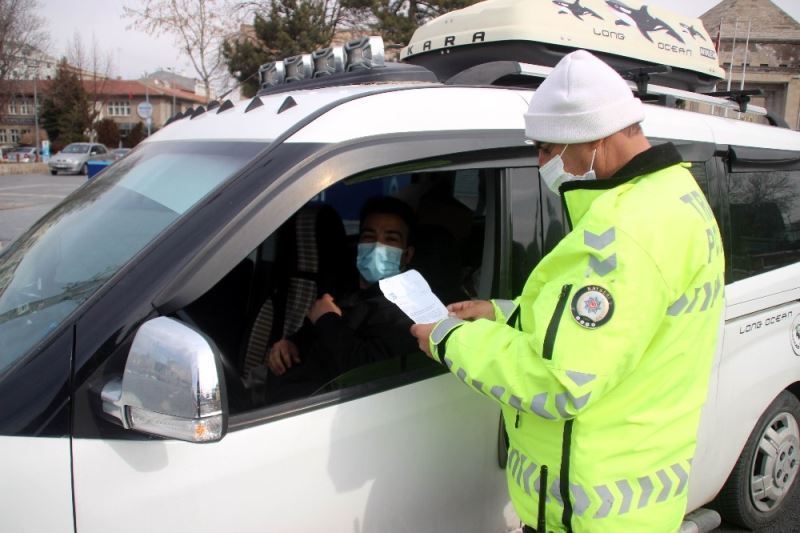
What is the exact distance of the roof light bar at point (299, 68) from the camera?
248cm

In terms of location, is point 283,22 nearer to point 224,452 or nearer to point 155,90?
point 224,452

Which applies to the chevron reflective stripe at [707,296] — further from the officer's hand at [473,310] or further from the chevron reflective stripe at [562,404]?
the officer's hand at [473,310]

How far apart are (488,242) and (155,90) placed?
79.6m

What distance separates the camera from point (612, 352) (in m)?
1.27

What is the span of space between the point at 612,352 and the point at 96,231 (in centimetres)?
152

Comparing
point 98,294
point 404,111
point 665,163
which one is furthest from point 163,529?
point 665,163

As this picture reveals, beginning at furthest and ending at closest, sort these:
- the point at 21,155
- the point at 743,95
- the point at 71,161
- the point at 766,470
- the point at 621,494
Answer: the point at 21,155
the point at 71,161
the point at 743,95
the point at 766,470
the point at 621,494

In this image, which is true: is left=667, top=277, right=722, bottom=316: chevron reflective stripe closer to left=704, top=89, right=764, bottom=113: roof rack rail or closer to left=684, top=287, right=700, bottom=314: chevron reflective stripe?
left=684, top=287, right=700, bottom=314: chevron reflective stripe

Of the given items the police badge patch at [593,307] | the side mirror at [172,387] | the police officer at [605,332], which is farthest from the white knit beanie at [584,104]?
the side mirror at [172,387]

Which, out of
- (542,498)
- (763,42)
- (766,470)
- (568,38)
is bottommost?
(766,470)

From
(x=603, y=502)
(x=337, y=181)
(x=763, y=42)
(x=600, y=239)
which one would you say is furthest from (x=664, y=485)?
(x=763, y=42)

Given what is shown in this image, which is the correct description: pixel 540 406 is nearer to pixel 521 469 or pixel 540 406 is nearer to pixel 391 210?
pixel 521 469

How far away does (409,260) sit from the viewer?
2.49 metres

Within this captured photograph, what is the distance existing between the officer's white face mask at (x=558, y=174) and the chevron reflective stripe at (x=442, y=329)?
1.38 feet
